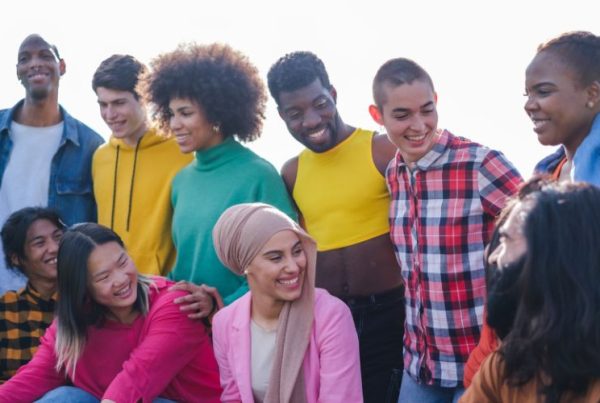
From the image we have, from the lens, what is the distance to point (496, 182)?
142 inches

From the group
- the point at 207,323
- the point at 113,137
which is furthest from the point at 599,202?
the point at 113,137

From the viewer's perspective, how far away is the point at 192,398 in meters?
4.27

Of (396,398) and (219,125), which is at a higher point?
(219,125)

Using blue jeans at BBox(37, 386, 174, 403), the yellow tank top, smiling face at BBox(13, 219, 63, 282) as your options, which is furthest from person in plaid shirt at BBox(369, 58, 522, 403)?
smiling face at BBox(13, 219, 63, 282)

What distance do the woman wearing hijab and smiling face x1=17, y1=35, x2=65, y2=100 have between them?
2.11 meters

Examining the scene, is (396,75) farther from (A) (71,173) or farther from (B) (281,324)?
(A) (71,173)

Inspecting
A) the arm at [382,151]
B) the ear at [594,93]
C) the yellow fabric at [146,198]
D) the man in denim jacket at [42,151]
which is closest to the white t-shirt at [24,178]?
the man in denim jacket at [42,151]

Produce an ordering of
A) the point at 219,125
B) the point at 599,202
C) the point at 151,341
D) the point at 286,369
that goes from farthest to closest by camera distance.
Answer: the point at 219,125 < the point at 151,341 < the point at 286,369 < the point at 599,202

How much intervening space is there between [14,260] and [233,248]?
165 centimetres

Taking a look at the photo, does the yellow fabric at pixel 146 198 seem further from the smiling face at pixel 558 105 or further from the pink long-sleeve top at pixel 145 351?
the smiling face at pixel 558 105

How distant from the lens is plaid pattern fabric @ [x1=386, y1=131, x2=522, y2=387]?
12.0ft

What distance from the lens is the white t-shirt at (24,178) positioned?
523 cm

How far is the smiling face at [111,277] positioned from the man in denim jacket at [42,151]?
101 cm

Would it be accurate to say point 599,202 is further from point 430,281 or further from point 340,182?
point 340,182
